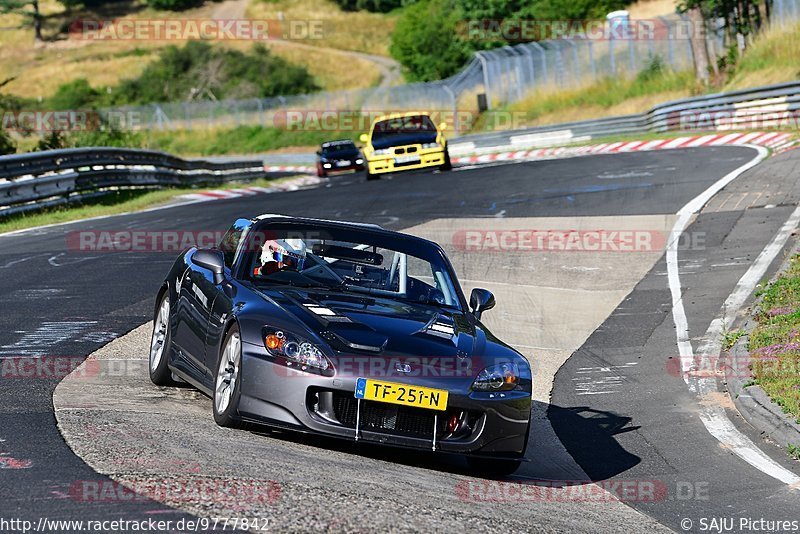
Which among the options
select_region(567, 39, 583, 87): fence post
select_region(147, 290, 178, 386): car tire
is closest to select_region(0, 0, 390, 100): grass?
select_region(567, 39, 583, 87): fence post

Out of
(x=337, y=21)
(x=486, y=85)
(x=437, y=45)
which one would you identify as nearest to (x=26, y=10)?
(x=337, y=21)

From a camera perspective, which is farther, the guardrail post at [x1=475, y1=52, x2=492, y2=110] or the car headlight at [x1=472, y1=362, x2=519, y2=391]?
the guardrail post at [x1=475, y1=52, x2=492, y2=110]

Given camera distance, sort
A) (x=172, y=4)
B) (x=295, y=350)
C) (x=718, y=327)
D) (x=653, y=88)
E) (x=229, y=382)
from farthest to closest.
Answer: (x=172, y=4) < (x=653, y=88) < (x=718, y=327) < (x=229, y=382) < (x=295, y=350)

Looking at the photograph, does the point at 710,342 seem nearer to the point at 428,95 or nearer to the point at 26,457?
the point at 26,457

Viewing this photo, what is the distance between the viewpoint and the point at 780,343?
35.3 ft

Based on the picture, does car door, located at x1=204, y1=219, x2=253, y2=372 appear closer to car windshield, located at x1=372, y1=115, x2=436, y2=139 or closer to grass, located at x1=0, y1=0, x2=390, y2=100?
car windshield, located at x1=372, y1=115, x2=436, y2=139

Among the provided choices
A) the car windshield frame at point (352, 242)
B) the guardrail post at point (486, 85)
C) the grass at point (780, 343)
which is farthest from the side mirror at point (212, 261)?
the guardrail post at point (486, 85)

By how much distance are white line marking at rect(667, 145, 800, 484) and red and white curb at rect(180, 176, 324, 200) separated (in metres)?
13.0

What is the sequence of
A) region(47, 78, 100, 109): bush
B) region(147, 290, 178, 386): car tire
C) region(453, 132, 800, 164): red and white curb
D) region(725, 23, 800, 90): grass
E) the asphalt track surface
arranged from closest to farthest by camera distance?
the asphalt track surface → region(147, 290, 178, 386): car tire → region(453, 132, 800, 164): red and white curb → region(725, 23, 800, 90): grass → region(47, 78, 100, 109): bush

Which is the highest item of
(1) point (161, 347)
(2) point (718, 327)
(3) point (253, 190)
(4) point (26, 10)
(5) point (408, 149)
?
(4) point (26, 10)

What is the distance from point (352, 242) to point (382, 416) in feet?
6.09

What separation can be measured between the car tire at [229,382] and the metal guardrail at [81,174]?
50.3ft

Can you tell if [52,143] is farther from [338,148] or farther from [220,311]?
[220,311]

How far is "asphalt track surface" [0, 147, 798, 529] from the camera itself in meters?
6.77
